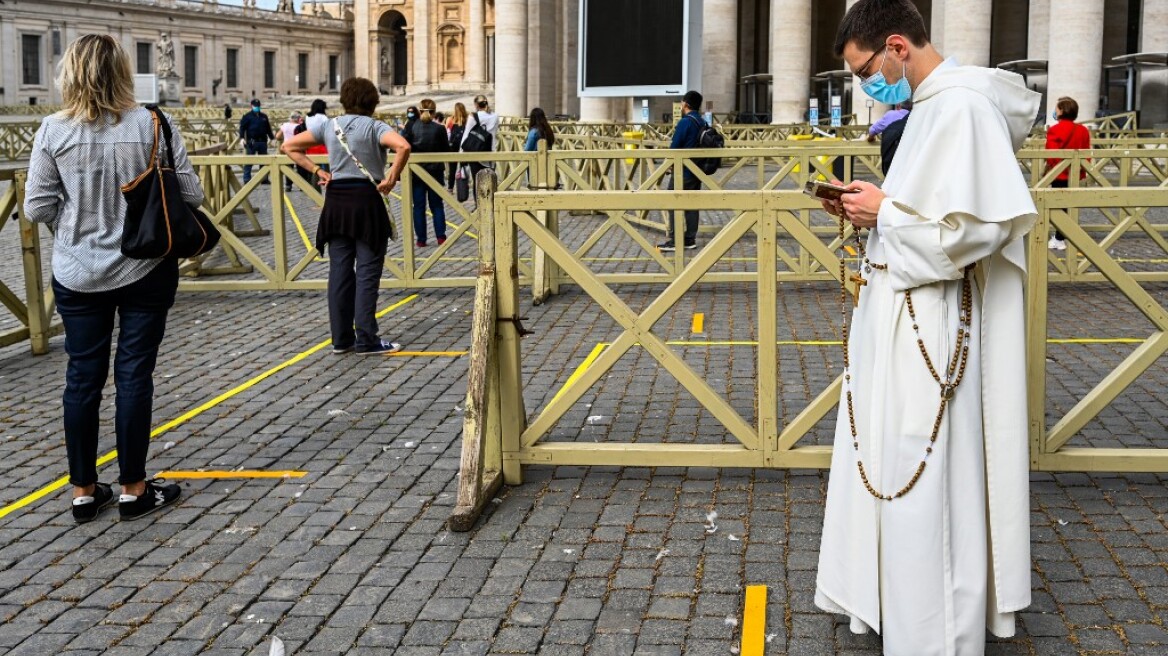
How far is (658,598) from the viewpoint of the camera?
4.62 m

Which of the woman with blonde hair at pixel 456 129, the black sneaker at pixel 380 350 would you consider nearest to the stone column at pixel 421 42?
the woman with blonde hair at pixel 456 129

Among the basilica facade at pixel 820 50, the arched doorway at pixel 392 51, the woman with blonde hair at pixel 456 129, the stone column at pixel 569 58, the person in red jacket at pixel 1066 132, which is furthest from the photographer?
the arched doorway at pixel 392 51

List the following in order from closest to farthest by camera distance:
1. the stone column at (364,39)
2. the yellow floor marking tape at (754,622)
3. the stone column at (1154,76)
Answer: the yellow floor marking tape at (754,622)
the stone column at (1154,76)
the stone column at (364,39)

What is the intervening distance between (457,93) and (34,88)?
1052 inches

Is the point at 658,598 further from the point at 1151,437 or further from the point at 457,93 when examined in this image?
the point at 457,93

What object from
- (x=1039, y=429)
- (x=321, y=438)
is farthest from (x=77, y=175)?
(x=1039, y=429)

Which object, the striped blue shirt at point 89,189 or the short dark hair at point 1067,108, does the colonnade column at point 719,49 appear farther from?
the striped blue shirt at point 89,189

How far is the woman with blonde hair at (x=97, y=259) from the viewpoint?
5496 millimetres

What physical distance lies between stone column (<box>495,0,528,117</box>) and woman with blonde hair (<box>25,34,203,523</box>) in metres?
30.7

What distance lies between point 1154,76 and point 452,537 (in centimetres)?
2775

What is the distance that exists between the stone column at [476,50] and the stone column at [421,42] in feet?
12.7

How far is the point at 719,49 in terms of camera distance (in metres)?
36.6

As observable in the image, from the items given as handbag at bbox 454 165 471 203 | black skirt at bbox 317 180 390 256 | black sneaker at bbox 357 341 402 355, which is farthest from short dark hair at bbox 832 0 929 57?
handbag at bbox 454 165 471 203

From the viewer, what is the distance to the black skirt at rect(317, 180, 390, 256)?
9.02 metres
